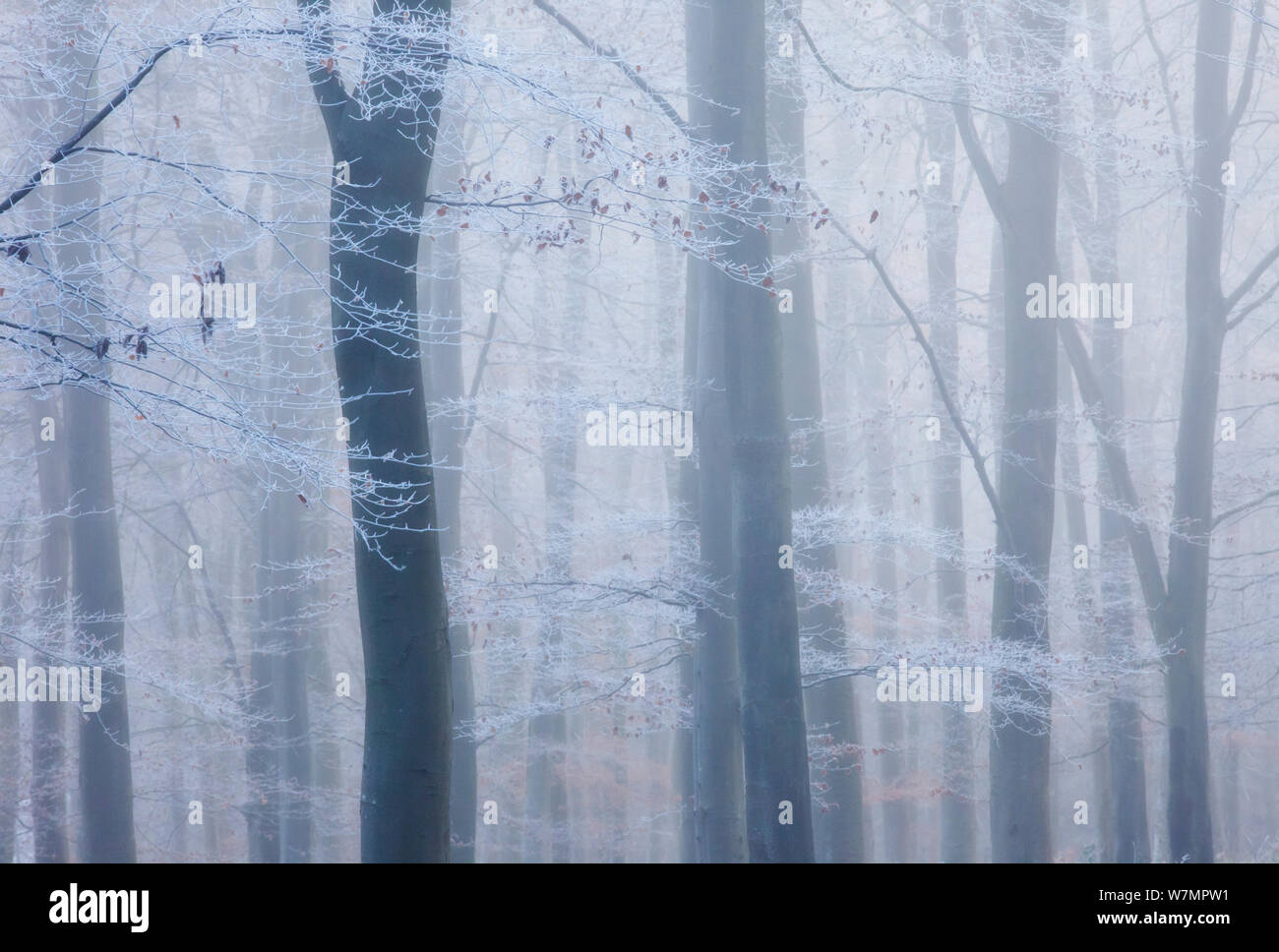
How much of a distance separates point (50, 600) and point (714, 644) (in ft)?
33.3

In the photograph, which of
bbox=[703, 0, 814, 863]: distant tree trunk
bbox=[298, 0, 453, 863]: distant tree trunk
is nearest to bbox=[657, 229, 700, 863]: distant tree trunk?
bbox=[703, 0, 814, 863]: distant tree trunk

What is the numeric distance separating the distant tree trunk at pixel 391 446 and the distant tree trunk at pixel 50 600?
439 inches

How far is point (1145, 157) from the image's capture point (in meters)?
Answer: 13.0

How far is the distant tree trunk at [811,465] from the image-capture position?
11336mm

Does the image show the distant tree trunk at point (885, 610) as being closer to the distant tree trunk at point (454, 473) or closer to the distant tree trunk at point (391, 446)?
the distant tree trunk at point (454, 473)

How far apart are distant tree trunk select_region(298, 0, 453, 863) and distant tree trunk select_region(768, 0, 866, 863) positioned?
17.4ft

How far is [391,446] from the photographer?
6.48 metres

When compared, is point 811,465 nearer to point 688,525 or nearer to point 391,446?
point 688,525

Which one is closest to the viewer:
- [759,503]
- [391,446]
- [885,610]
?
[391,446]

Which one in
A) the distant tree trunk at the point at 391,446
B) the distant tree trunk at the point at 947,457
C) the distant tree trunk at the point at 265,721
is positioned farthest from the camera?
the distant tree trunk at the point at 947,457

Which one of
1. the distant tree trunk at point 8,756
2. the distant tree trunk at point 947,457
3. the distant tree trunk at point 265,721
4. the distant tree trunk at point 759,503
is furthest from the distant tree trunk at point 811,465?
the distant tree trunk at point 8,756

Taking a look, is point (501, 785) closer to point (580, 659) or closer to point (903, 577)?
point (580, 659)

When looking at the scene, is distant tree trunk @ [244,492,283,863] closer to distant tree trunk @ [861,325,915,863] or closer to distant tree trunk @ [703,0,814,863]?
distant tree trunk @ [703,0,814,863]

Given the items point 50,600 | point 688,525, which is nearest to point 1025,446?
point 688,525
